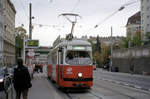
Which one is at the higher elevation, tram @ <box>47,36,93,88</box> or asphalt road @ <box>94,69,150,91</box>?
tram @ <box>47,36,93,88</box>

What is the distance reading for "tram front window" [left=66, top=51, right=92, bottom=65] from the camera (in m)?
14.7

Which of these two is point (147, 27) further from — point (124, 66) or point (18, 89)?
point (18, 89)

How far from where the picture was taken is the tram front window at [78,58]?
48.2ft

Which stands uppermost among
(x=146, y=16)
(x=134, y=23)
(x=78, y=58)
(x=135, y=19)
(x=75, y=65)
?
(x=135, y=19)

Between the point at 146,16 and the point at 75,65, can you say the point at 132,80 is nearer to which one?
the point at 75,65

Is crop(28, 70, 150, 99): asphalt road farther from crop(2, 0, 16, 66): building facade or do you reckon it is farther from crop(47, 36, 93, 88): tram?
crop(2, 0, 16, 66): building facade

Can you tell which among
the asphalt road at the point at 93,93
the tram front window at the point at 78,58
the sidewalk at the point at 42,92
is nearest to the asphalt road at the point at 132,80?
the asphalt road at the point at 93,93

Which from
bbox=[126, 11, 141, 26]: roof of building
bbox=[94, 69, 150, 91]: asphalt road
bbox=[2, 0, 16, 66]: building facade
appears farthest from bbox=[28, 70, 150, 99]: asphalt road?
bbox=[126, 11, 141, 26]: roof of building

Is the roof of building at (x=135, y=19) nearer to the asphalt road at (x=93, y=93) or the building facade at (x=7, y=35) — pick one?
the building facade at (x=7, y=35)

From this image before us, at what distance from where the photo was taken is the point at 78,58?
585 inches

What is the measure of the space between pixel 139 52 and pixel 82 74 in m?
35.0

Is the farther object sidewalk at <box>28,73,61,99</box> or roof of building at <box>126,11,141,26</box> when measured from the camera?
roof of building at <box>126,11,141,26</box>

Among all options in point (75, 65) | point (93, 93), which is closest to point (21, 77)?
point (75, 65)

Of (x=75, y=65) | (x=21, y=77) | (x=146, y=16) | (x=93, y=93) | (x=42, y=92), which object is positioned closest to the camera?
(x=21, y=77)
